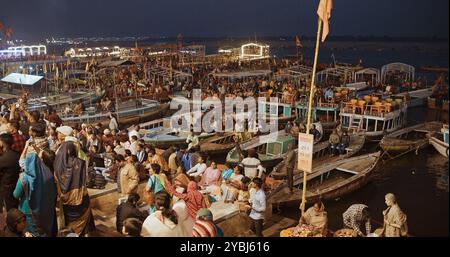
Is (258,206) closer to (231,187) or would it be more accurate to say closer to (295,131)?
(231,187)

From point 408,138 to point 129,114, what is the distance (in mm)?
12247

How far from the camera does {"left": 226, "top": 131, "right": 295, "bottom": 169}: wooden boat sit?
43.1 feet

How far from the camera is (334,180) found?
12.4 meters

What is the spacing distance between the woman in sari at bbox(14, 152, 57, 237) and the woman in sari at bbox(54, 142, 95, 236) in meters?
0.15

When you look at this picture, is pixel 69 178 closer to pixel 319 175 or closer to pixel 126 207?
pixel 126 207

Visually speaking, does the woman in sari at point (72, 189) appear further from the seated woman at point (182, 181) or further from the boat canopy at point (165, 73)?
the boat canopy at point (165, 73)

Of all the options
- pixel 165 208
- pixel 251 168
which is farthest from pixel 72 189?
pixel 251 168

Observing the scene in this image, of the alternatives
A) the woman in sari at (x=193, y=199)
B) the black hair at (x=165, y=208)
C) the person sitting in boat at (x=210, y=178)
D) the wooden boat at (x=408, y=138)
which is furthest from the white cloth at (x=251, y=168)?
the wooden boat at (x=408, y=138)

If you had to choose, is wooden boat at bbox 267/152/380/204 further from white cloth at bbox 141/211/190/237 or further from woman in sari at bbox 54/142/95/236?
white cloth at bbox 141/211/190/237

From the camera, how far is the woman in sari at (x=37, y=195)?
4754 millimetres

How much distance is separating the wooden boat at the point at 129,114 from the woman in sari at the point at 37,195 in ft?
40.7

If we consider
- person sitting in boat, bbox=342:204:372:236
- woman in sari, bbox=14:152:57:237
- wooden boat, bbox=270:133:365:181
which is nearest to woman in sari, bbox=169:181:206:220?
woman in sari, bbox=14:152:57:237

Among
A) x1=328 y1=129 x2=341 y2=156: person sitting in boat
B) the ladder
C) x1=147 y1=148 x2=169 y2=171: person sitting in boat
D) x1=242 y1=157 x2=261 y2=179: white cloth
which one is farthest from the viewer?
the ladder
